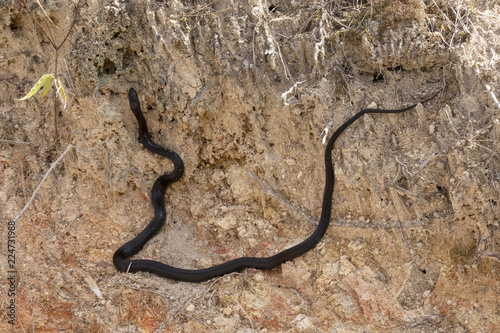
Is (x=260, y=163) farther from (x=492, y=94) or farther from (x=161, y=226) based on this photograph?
(x=492, y=94)

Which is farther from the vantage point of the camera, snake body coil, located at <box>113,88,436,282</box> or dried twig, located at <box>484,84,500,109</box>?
snake body coil, located at <box>113,88,436,282</box>

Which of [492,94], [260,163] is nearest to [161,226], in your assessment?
[260,163]

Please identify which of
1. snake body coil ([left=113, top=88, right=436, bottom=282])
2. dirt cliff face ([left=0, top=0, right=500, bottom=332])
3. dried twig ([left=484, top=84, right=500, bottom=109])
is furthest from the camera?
snake body coil ([left=113, top=88, right=436, bottom=282])

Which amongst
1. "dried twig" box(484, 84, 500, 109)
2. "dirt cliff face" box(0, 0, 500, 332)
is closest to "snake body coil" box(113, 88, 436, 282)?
"dirt cliff face" box(0, 0, 500, 332)

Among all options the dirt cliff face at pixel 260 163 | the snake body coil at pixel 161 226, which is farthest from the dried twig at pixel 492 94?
the snake body coil at pixel 161 226

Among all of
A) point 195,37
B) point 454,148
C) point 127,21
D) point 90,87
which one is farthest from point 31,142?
point 454,148

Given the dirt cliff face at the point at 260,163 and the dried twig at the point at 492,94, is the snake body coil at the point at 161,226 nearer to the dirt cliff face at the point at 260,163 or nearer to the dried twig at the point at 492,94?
the dirt cliff face at the point at 260,163

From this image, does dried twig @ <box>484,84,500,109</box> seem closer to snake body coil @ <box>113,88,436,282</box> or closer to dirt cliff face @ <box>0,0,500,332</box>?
dirt cliff face @ <box>0,0,500,332</box>
